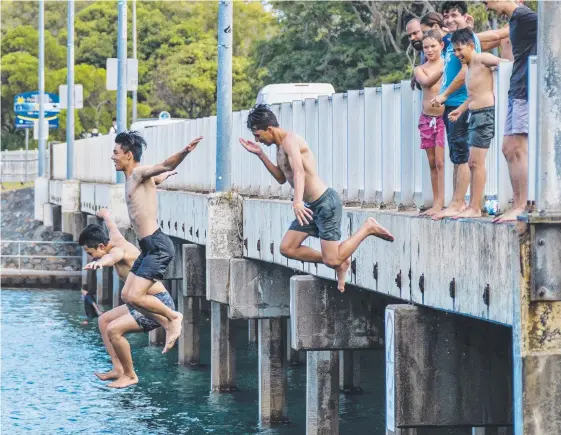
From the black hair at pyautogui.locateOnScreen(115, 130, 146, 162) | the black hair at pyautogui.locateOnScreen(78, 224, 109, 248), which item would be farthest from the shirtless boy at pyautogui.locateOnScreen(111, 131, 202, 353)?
the black hair at pyautogui.locateOnScreen(78, 224, 109, 248)

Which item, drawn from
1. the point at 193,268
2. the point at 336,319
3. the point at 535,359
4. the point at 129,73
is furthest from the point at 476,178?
the point at 129,73

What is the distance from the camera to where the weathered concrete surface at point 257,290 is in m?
22.9

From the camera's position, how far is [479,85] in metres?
12.8

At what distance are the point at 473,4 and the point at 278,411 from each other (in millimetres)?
25440

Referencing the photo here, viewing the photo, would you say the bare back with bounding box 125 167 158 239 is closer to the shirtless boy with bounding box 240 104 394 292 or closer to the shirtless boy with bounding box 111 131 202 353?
the shirtless boy with bounding box 111 131 202 353

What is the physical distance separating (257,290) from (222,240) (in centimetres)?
88

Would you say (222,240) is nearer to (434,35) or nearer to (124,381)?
(124,381)

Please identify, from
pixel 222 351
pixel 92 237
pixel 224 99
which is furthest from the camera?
pixel 222 351

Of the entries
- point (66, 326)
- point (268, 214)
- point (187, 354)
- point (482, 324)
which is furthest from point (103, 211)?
point (66, 326)

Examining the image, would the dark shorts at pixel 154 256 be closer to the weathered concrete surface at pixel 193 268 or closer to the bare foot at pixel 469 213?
the bare foot at pixel 469 213

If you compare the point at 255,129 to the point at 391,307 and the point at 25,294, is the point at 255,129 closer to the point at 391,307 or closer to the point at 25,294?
the point at 391,307

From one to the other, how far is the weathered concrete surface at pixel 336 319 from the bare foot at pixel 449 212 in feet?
15.2

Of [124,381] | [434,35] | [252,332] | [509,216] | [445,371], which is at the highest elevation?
[434,35]

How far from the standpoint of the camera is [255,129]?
13516mm
